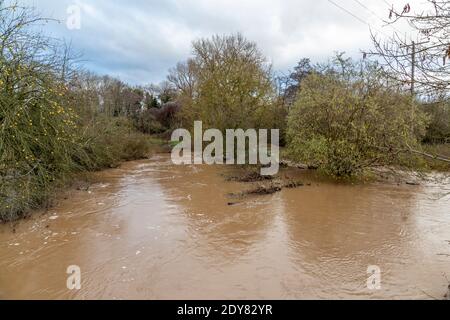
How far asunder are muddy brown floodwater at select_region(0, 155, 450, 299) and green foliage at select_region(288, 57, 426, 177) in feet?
5.36

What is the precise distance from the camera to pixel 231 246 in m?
5.42

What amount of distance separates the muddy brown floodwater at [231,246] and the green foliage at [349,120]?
5.36 feet

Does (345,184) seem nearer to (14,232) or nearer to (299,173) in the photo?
(299,173)

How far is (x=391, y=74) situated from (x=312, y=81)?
29.3ft

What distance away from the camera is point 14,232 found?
20.3 feet

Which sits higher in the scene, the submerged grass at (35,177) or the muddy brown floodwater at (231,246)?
the submerged grass at (35,177)

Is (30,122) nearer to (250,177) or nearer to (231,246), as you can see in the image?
(231,246)

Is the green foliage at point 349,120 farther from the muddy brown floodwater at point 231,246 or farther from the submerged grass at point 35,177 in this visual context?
the submerged grass at point 35,177

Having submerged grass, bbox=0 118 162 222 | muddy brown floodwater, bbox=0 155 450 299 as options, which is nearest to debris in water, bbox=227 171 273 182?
muddy brown floodwater, bbox=0 155 450 299

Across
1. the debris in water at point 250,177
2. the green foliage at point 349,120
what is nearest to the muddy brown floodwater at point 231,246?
the green foliage at point 349,120

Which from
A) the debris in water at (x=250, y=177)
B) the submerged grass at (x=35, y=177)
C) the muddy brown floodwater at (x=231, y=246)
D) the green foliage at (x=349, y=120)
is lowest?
the muddy brown floodwater at (x=231, y=246)

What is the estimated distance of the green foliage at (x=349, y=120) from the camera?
1003cm
